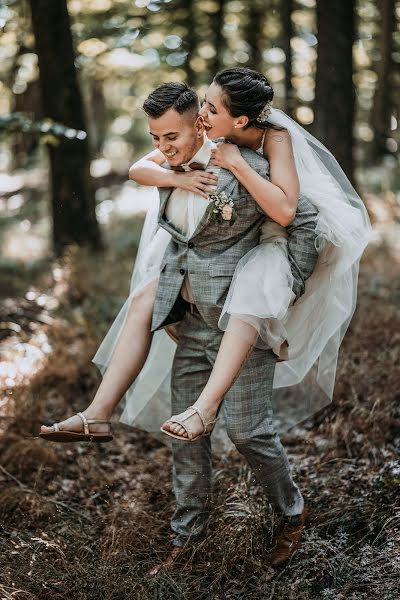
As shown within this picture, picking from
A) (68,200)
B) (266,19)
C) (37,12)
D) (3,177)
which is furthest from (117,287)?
(3,177)

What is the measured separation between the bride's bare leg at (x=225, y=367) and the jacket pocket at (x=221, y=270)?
24cm

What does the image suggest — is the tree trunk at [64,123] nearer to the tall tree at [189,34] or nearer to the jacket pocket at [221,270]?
the tall tree at [189,34]

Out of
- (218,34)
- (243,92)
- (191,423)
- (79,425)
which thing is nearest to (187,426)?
(191,423)

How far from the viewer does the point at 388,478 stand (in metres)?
3.84

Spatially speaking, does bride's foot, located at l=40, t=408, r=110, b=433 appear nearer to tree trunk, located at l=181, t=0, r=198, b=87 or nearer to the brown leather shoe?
the brown leather shoe

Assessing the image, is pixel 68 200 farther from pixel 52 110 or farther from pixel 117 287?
pixel 117 287

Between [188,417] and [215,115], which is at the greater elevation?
[215,115]

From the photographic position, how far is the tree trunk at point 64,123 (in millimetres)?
8047

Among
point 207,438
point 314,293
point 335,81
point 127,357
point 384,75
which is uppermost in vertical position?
point 314,293

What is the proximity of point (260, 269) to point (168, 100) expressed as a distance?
88 cm

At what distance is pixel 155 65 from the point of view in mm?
13641

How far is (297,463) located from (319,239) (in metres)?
1.79

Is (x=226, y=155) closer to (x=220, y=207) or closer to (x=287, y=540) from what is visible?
(x=220, y=207)

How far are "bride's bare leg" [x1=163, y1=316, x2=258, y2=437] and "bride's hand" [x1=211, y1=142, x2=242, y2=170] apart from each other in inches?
27.9
